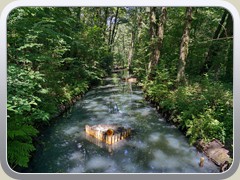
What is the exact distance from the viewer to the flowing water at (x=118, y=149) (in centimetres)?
529

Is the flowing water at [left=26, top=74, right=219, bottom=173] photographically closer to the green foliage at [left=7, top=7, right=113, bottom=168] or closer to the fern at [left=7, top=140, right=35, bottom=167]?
the green foliage at [left=7, top=7, right=113, bottom=168]

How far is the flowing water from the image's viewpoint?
5293mm

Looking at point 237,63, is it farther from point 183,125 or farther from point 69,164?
point 183,125

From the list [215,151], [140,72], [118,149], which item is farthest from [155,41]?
[215,151]

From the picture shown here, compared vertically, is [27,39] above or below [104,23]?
below

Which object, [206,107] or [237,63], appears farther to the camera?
[206,107]

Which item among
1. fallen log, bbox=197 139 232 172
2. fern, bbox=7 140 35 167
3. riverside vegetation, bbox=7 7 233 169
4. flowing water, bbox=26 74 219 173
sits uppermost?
riverside vegetation, bbox=7 7 233 169

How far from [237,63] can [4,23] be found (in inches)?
85.1

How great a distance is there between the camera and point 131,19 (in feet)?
84.1

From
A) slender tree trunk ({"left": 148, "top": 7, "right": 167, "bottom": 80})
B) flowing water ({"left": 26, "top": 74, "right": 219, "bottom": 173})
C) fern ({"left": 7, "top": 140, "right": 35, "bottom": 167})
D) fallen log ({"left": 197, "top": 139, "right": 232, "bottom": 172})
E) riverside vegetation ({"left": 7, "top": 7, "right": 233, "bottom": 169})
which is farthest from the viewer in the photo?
slender tree trunk ({"left": 148, "top": 7, "right": 167, "bottom": 80})

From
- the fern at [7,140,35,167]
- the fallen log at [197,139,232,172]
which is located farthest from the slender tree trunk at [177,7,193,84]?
the fern at [7,140,35,167]

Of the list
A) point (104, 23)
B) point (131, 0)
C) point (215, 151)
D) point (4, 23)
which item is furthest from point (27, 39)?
point (104, 23)

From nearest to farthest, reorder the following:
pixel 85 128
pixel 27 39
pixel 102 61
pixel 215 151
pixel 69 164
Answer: pixel 27 39 → pixel 69 164 → pixel 215 151 → pixel 85 128 → pixel 102 61

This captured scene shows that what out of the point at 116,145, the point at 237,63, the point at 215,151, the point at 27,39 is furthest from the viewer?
the point at 116,145
